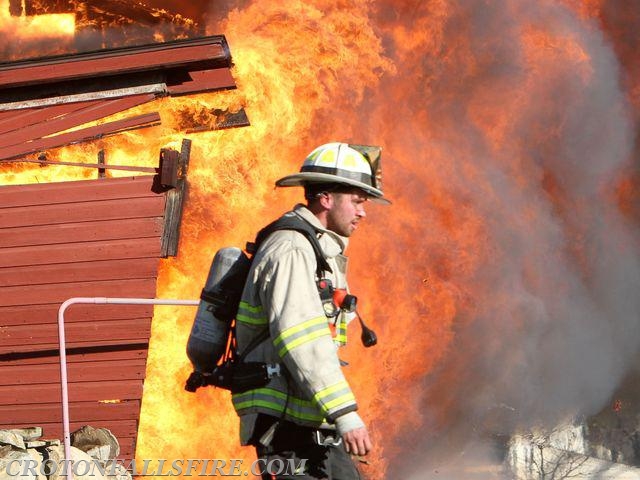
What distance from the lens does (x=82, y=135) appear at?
10.0 meters

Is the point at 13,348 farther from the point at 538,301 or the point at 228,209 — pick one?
the point at 538,301

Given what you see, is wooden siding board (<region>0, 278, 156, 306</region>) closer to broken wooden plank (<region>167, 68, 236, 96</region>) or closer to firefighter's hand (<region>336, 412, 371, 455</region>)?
broken wooden plank (<region>167, 68, 236, 96</region>)

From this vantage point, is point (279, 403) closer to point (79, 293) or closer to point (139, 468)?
point (79, 293)

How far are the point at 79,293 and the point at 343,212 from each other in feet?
19.5

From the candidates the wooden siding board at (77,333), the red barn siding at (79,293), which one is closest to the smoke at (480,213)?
the red barn siding at (79,293)

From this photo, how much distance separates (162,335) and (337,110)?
3.31 metres

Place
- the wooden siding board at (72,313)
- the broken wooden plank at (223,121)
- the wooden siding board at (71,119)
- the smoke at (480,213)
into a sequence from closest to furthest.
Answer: the wooden siding board at (72,313), the wooden siding board at (71,119), the broken wooden plank at (223,121), the smoke at (480,213)

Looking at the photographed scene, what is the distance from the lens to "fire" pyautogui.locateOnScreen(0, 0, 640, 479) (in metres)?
10.3

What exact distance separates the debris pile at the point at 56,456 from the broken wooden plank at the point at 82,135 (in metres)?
2.91

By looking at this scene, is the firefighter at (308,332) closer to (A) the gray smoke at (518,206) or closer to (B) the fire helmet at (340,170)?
(B) the fire helmet at (340,170)

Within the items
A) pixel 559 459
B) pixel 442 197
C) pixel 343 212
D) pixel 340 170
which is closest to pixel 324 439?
pixel 343 212

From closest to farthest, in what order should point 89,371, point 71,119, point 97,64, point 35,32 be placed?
1. point 89,371
2. point 97,64
3. point 71,119
4. point 35,32

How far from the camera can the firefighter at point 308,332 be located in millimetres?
3750

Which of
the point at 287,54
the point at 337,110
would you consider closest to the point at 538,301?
the point at 337,110
